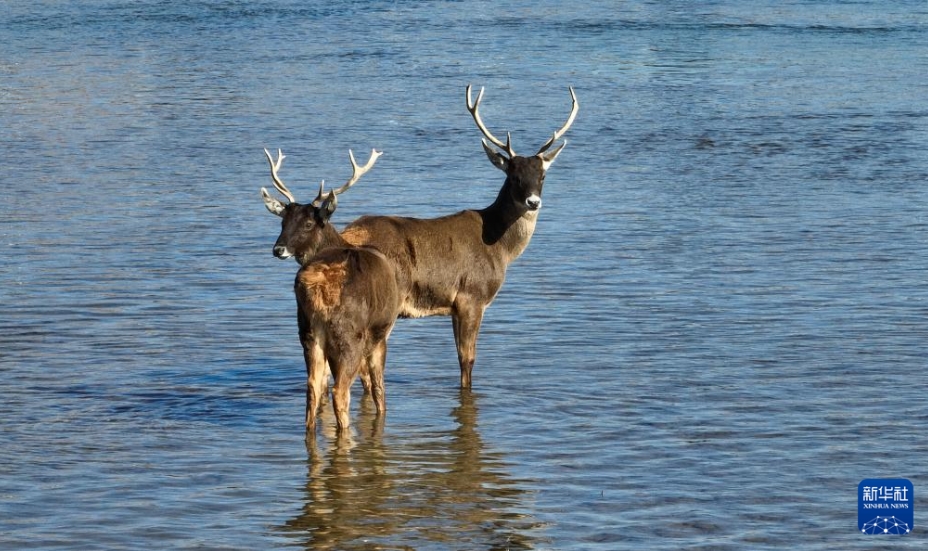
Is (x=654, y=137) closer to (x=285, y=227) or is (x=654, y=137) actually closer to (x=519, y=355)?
(x=519, y=355)

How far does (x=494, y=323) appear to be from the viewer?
47.5ft

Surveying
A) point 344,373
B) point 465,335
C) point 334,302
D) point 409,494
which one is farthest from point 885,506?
point 465,335

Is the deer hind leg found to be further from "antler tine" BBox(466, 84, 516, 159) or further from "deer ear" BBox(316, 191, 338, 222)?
"deer ear" BBox(316, 191, 338, 222)

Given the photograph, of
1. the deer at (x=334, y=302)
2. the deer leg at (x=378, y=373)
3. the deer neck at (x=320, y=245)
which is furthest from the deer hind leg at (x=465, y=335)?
the deer neck at (x=320, y=245)

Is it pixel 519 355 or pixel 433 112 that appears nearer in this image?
pixel 519 355

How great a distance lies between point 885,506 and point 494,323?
548 centimetres

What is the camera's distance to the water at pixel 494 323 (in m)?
9.65

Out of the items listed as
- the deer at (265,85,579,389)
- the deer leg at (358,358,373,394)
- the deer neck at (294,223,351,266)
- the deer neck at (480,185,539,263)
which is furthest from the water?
the deer neck at (294,223,351,266)

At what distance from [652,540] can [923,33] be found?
1361 inches

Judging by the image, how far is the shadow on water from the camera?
9.07 m

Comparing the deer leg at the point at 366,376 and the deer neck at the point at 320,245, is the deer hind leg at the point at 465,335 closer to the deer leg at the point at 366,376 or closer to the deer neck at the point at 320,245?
the deer leg at the point at 366,376

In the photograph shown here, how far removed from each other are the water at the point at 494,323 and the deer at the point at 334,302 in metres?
0.49

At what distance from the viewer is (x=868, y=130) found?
25.8 meters

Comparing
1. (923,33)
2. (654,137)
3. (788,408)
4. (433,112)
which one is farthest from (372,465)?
(923,33)
